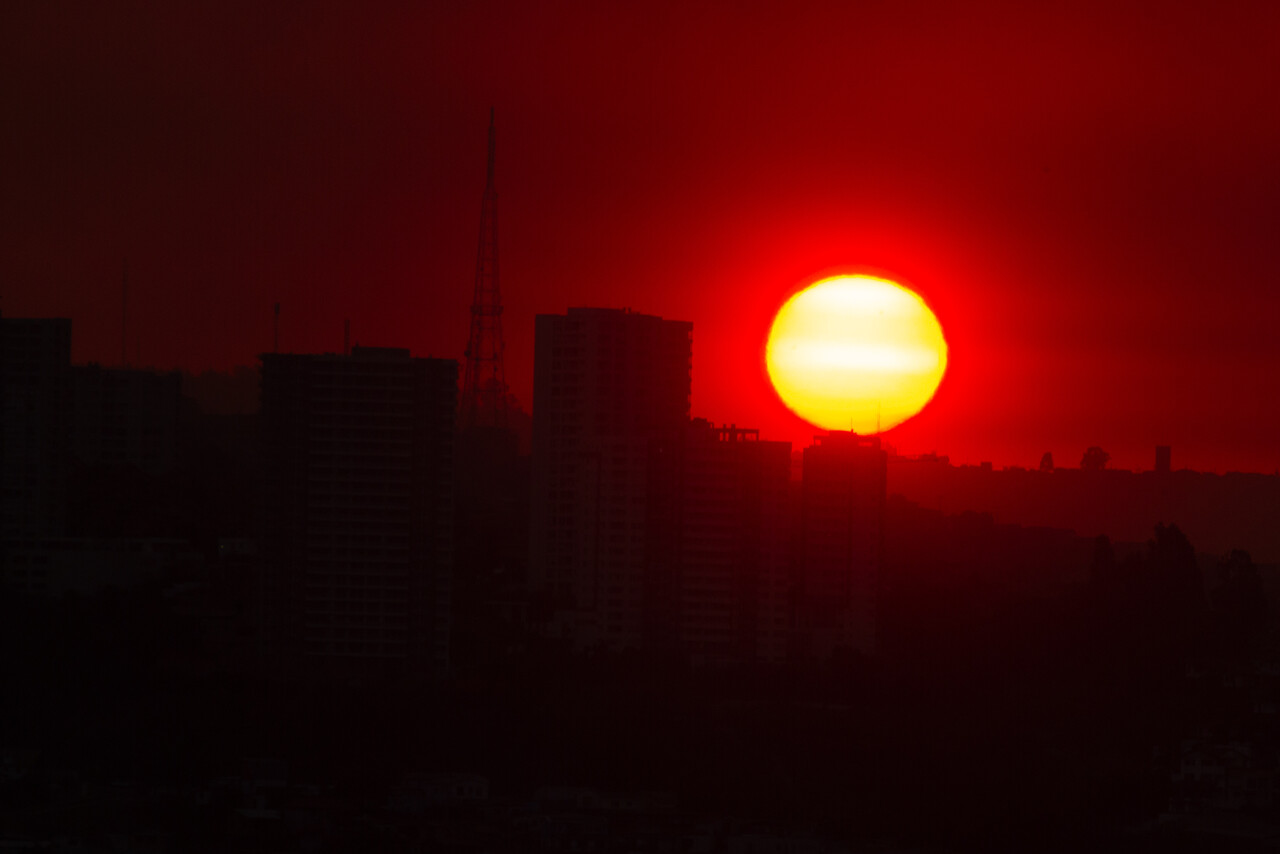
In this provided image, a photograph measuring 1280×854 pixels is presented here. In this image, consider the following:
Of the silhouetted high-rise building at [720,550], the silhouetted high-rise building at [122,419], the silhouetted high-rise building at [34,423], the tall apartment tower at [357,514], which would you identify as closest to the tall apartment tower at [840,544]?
the silhouetted high-rise building at [720,550]

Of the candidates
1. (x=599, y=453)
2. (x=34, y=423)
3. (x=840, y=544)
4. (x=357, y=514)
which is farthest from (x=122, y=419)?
(x=840, y=544)

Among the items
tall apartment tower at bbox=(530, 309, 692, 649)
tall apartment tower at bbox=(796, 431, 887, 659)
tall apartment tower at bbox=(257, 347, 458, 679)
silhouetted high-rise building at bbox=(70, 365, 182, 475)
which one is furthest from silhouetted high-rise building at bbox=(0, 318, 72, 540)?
tall apartment tower at bbox=(796, 431, 887, 659)

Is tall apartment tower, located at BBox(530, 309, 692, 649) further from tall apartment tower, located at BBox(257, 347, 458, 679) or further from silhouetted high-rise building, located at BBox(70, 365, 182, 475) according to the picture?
silhouetted high-rise building, located at BBox(70, 365, 182, 475)

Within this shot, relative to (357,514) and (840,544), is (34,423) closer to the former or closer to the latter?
(357,514)

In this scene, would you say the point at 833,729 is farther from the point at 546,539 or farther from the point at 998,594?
the point at 998,594

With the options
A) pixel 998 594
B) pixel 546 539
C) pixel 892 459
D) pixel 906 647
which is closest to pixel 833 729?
pixel 906 647

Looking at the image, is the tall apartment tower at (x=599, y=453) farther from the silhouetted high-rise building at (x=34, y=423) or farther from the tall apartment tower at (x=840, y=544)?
the silhouetted high-rise building at (x=34, y=423)

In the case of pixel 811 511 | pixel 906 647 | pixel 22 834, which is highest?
pixel 811 511
